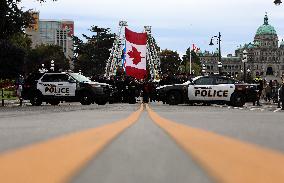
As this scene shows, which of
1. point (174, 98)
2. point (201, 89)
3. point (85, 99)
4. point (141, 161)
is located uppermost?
point (201, 89)

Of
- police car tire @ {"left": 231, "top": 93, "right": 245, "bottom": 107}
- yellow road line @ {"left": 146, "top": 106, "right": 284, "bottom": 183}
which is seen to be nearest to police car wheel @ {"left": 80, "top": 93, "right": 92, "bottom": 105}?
police car tire @ {"left": 231, "top": 93, "right": 245, "bottom": 107}

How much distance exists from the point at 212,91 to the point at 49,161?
970 inches

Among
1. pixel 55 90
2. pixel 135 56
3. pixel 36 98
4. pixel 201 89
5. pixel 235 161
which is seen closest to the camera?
pixel 235 161

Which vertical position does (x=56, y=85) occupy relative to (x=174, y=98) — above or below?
above

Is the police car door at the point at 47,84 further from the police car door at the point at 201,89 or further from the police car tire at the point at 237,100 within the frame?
the police car tire at the point at 237,100

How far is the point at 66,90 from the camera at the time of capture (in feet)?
103

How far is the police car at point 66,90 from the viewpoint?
1219 inches

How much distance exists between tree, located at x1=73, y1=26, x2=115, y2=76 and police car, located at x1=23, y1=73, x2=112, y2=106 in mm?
123590

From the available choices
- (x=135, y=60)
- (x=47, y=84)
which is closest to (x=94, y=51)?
(x=135, y=60)

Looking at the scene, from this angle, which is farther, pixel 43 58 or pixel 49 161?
pixel 43 58

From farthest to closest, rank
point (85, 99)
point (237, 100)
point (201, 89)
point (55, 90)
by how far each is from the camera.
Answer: point (55, 90) < point (85, 99) < point (201, 89) < point (237, 100)

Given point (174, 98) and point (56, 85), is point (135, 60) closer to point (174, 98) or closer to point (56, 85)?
point (56, 85)

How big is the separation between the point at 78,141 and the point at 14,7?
1100 inches

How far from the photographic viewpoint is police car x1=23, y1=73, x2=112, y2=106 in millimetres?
30953
